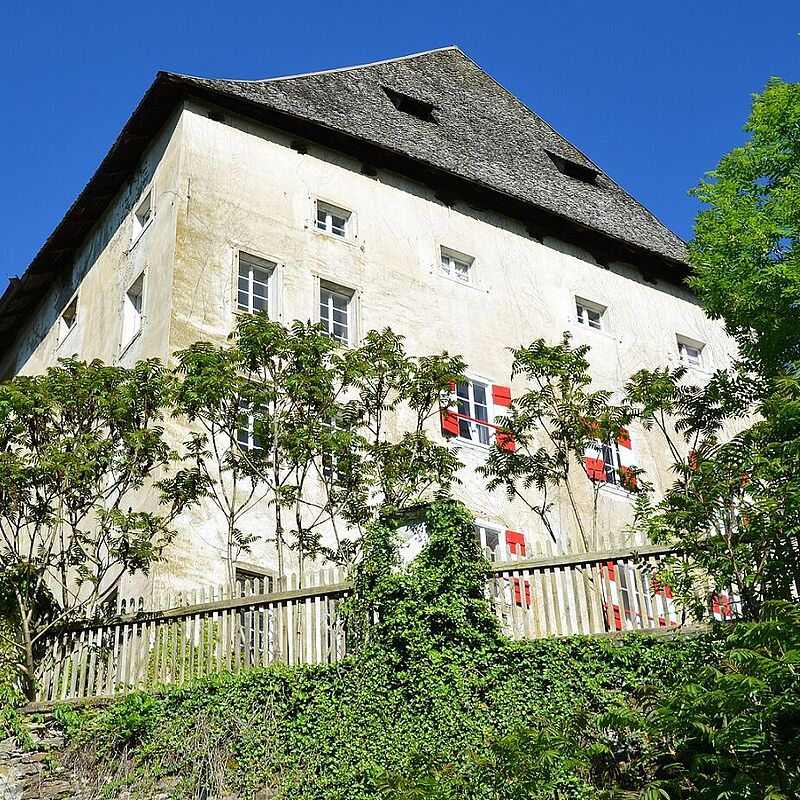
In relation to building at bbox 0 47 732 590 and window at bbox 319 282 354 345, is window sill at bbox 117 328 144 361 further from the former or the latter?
window at bbox 319 282 354 345

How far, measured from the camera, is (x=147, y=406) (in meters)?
17.0

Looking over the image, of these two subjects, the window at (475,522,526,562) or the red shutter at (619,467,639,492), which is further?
the window at (475,522,526,562)

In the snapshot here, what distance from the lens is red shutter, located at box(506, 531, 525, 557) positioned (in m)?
21.9

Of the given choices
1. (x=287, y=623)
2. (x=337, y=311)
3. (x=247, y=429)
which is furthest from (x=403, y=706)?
(x=337, y=311)

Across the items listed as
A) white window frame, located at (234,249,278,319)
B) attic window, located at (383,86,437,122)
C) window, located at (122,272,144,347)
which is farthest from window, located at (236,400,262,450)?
attic window, located at (383,86,437,122)

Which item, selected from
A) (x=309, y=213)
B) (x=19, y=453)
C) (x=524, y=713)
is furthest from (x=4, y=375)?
(x=524, y=713)

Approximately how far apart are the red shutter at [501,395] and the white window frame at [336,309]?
295 centimetres

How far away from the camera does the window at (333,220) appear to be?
24.5 meters

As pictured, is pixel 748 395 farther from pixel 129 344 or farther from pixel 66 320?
pixel 66 320

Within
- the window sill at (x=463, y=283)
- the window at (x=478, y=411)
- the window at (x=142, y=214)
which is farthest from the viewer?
the window sill at (x=463, y=283)

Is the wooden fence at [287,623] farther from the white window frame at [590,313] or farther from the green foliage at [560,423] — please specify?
Result: the white window frame at [590,313]

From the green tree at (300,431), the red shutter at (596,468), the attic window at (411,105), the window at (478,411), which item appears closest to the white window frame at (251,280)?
the green tree at (300,431)

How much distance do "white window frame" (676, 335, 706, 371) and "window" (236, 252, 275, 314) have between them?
10.4m

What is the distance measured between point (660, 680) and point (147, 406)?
305 inches
